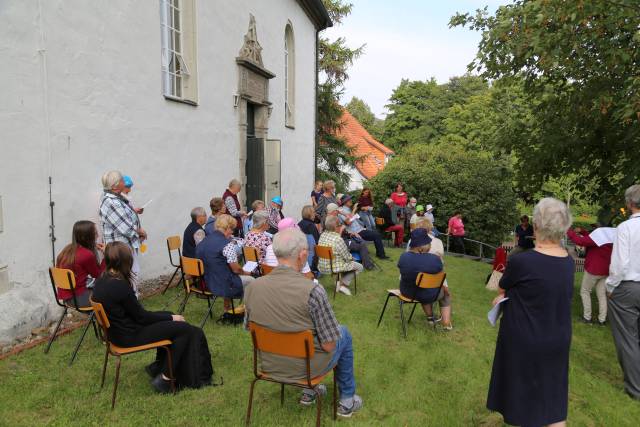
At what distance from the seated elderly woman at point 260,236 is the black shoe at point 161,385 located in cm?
242

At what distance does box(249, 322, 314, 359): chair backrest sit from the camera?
316 cm

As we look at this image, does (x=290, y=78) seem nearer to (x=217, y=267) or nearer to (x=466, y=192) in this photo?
(x=466, y=192)

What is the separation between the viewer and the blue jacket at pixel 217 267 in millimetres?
5395

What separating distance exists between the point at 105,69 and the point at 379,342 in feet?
15.5

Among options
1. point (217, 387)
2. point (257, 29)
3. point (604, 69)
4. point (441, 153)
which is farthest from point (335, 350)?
point (441, 153)

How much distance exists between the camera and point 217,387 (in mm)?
Answer: 4125

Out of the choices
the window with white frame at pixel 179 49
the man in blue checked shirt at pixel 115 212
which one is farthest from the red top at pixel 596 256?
the window with white frame at pixel 179 49

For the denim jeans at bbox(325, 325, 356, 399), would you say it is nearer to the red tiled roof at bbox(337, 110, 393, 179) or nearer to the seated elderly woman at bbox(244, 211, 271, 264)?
the seated elderly woman at bbox(244, 211, 271, 264)

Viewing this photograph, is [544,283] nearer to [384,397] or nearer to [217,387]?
[384,397]

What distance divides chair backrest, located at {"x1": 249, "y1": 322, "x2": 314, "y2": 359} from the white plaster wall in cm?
310

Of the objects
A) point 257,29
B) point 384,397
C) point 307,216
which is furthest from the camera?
point 257,29

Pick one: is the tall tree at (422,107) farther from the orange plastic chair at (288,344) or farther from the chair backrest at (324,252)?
the orange plastic chair at (288,344)

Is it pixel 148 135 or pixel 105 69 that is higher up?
pixel 105 69

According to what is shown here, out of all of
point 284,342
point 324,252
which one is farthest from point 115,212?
point 284,342
